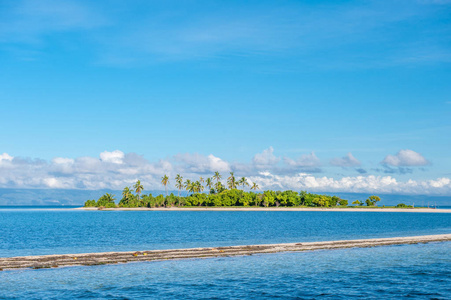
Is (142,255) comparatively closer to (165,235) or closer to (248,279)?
(248,279)

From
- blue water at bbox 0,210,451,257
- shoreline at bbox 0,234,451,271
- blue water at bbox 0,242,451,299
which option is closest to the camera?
blue water at bbox 0,242,451,299

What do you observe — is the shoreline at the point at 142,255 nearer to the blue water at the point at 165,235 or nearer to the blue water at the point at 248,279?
the blue water at the point at 248,279

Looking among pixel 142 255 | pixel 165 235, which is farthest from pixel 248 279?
pixel 165 235

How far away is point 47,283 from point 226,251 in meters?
21.5

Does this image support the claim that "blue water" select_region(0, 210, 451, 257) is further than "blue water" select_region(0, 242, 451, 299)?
Yes

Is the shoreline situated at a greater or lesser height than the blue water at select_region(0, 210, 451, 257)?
greater

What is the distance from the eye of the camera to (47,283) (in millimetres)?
31359

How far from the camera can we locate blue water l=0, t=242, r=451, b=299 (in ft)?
94.7

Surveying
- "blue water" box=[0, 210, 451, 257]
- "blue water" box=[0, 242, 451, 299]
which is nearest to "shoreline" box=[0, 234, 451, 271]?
"blue water" box=[0, 242, 451, 299]

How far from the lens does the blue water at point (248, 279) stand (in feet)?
94.7

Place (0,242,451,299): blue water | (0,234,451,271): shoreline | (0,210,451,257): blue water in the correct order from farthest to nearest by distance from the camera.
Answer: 1. (0,210,451,257): blue water
2. (0,234,451,271): shoreline
3. (0,242,451,299): blue water

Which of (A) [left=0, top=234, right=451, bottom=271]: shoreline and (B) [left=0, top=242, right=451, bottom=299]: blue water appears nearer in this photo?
(B) [left=0, top=242, right=451, bottom=299]: blue water

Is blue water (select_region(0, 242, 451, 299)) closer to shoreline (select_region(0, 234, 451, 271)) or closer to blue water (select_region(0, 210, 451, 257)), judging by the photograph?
shoreline (select_region(0, 234, 451, 271))

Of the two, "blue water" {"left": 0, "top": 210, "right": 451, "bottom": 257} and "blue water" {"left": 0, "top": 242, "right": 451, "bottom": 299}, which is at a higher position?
"blue water" {"left": 0, "top": 242, "right": 451, "bottom": 299}
